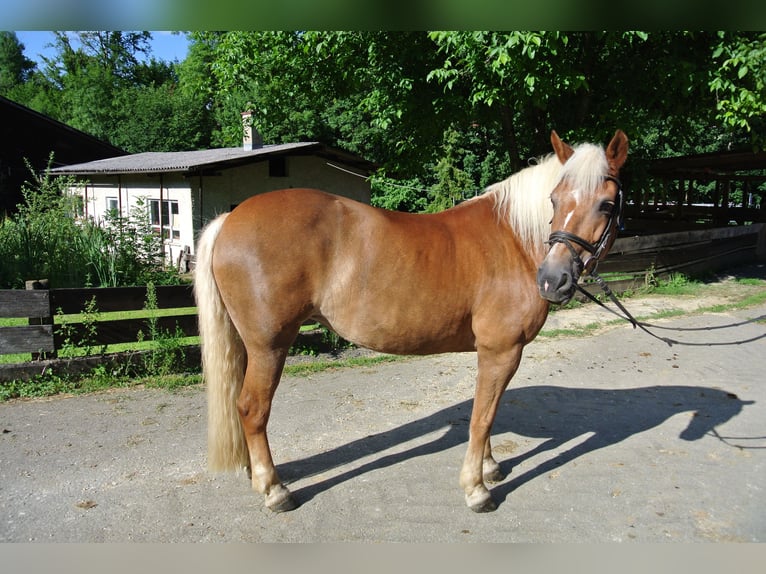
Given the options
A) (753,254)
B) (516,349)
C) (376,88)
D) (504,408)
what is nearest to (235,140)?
(376,88)

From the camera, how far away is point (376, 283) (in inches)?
132

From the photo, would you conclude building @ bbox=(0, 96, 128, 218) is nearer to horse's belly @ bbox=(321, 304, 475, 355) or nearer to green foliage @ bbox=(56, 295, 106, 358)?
green foliage @ bbox=(56, 295, 106, 358)

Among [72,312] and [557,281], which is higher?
[557,281]

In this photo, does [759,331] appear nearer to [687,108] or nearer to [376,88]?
[687,108]

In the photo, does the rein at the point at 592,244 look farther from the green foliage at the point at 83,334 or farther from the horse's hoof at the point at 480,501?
the green foliage at the point at 83,334

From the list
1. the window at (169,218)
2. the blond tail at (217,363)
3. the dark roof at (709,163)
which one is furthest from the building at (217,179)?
the blond tail at (217,363)

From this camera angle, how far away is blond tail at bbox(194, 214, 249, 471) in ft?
11.5

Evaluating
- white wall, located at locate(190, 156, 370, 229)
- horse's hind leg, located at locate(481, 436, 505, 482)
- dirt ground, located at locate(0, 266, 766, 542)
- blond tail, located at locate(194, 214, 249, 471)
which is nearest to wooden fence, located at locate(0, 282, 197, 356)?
dirt ground, located at locate(0, 266, 766, 542)

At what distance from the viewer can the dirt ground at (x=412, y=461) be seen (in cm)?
320

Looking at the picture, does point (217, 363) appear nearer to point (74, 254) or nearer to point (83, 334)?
point (83, 334)

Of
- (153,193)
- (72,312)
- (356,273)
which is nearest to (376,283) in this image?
(356,273)

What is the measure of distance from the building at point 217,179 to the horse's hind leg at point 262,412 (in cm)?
1386

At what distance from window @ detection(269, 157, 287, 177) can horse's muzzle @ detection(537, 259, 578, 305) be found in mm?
17383

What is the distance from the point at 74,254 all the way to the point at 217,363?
5926 mm
